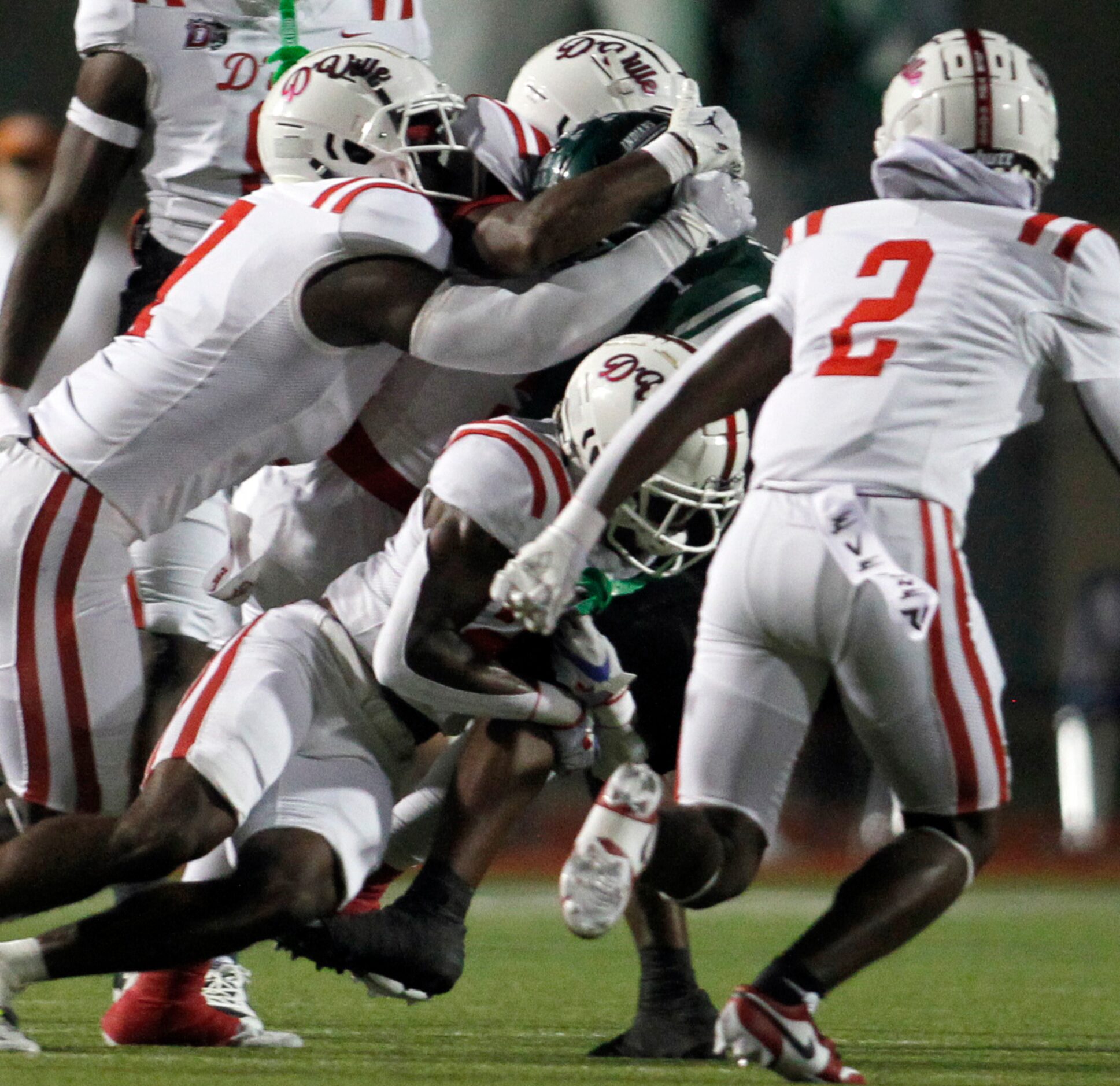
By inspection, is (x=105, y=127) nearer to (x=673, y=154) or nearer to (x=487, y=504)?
(x=673, y=154)

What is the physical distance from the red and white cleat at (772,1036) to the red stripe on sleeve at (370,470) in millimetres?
1234

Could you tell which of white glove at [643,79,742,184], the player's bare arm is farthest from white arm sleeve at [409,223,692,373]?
the player's bare arm

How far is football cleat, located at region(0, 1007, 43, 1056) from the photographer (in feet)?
11.4

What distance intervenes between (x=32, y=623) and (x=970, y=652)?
1.53 metres

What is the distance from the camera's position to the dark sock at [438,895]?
338 centimetres

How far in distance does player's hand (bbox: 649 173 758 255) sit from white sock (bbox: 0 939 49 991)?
152 centimetres

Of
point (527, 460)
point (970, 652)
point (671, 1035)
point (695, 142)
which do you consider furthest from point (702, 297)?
point (671, 1035)

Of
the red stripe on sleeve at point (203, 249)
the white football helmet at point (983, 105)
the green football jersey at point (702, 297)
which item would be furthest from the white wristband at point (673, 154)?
the red stripe on sleeve at point (203, 249)

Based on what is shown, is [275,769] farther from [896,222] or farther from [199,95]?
[199,95]

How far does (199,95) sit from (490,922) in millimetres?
3353

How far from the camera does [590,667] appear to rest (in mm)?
3553

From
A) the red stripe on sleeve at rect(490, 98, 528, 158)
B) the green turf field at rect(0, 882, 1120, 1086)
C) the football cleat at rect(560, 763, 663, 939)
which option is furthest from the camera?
the red stripe on sleeve at rect(490, 98, 528, 158)

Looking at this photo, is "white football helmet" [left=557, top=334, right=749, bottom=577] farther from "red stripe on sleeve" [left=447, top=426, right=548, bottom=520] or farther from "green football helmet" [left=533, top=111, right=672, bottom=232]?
"green football helmet" [left=533, top=111, right=672, bottom=232]

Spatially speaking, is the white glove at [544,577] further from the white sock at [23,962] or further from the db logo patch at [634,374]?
the white sock at [23,962]
